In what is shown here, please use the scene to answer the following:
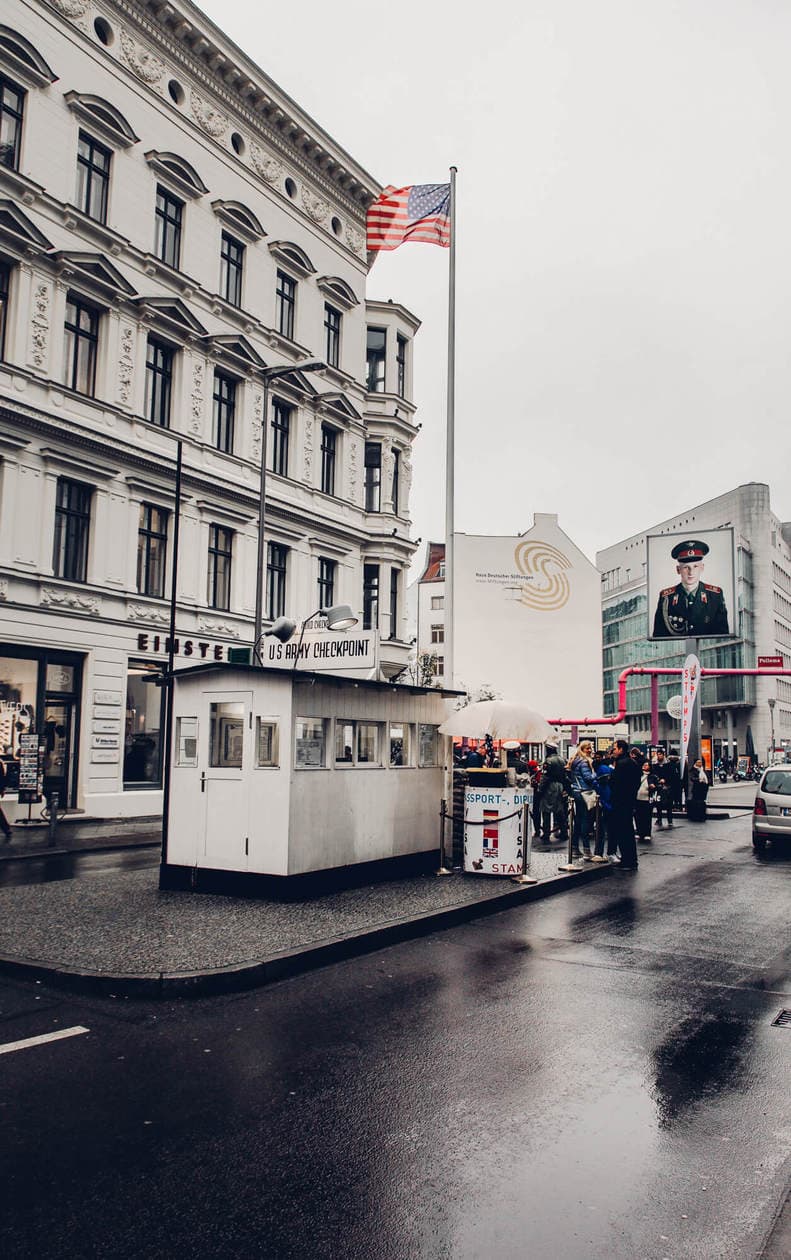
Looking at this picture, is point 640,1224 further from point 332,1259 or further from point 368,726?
point 368,726

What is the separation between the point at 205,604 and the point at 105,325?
7.80 metres

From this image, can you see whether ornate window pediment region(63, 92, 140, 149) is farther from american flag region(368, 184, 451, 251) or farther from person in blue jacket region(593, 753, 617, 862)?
person in blue jacket region(593, 753, 617, 862)

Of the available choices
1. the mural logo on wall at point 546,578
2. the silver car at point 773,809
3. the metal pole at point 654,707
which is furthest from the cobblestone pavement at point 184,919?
the metal pole at point 654,707

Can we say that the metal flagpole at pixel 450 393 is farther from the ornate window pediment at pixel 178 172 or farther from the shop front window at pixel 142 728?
the ornate window pediment at pixel 178 172

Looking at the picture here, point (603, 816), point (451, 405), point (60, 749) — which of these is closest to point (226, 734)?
point (603, 816)

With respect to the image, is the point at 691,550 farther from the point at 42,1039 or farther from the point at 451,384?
the point at 42,1039

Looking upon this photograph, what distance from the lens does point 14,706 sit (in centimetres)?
2169

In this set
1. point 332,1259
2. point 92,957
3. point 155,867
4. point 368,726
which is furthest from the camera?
point 155,867

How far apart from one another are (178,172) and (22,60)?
215 inches

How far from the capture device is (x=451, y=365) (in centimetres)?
1802

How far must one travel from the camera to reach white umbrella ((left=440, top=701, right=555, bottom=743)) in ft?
45.2

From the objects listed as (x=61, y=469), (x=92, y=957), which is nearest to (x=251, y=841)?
(x=92, y=957)

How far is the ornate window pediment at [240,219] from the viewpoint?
2859 centimetres

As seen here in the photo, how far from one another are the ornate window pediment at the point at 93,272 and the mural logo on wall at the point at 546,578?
14798 millimetres
